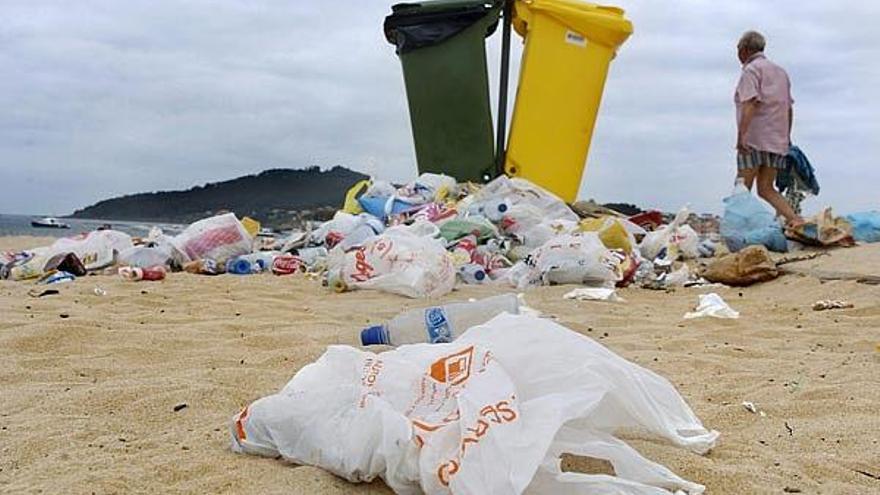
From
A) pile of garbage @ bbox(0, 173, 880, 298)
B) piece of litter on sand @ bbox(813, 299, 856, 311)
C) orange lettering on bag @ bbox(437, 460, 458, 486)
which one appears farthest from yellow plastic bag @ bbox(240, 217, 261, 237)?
orange lettering on bag @ bbox(437, 460, 458, 486)

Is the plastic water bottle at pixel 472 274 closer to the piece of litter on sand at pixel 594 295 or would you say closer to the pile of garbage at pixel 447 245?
the pile of garbage at pixel 447 245

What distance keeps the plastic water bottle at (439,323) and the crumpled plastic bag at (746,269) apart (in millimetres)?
2489

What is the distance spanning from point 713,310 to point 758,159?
10.1 feet

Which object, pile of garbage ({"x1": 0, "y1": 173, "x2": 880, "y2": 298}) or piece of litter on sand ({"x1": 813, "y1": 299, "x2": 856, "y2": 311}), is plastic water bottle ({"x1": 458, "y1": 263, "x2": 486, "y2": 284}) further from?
piece of litter on sand ({"x1": 813, "y1": 299, "x2": 856, "y2": 311})

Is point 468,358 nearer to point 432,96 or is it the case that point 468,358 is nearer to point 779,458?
point 779,458

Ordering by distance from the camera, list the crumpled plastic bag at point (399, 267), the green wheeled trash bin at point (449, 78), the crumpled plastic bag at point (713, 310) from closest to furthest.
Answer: the crumpled plastic bag at point (713, 310), the crumpled plastic bag at point (399, 267), the green wheeled trash bin at point (449, 78)

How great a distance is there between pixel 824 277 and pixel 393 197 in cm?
302

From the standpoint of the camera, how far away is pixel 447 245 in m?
5.22

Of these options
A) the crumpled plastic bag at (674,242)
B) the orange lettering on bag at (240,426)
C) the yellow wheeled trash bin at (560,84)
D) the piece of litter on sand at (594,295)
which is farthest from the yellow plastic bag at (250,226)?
the orange lettering on bag at (240,426)

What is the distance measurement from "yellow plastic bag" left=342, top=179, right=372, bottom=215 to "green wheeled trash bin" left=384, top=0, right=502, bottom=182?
2.06 ft

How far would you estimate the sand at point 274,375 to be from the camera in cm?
162

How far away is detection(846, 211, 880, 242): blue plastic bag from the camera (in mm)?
6062

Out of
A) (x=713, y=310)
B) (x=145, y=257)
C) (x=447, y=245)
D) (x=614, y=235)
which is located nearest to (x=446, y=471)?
(x=713, y=310)

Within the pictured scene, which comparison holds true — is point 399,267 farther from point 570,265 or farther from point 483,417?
point 483,417
